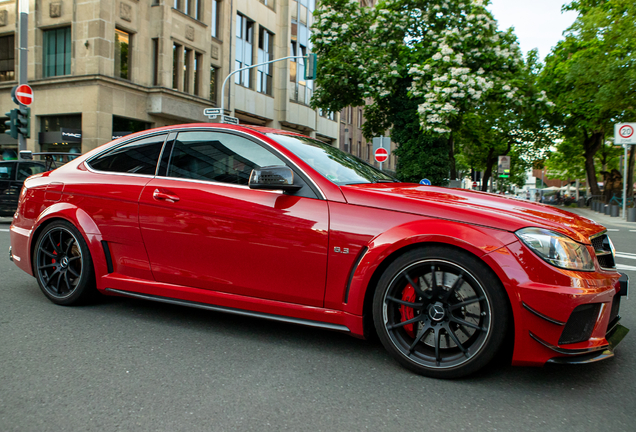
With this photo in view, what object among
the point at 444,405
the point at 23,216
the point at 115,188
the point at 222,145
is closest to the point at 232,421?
the point at 444,405

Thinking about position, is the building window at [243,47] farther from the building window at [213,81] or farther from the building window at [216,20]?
the building window at [216,20]

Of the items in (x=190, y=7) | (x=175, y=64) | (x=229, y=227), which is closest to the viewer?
(x=229, y=227)

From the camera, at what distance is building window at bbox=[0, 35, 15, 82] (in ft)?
73.6

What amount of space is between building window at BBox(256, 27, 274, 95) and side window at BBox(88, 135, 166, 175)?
25.2 m

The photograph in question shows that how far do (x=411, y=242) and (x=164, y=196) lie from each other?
1.86m

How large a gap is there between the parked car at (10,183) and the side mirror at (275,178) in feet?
35.4

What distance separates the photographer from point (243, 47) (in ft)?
90.7

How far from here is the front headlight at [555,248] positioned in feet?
8.98

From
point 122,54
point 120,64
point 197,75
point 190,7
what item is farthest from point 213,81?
point 120,64

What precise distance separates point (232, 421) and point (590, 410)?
1.72 metres

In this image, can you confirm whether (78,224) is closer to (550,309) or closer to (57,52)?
(550,309)

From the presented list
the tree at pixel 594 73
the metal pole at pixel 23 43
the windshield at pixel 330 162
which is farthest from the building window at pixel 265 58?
the windshield at pixel 330 162

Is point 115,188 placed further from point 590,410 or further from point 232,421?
point 590,410

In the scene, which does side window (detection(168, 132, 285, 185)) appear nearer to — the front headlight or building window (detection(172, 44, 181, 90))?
the front headlight
